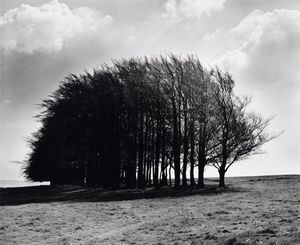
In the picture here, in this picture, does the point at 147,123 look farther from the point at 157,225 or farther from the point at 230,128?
the point at 157,225

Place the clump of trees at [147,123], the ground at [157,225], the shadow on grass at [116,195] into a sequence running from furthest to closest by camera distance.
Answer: the clump of trees at [147,123]
the shadow on grass at [116,195]
the ground at [157,225]

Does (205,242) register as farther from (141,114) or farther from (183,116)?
(141,114)

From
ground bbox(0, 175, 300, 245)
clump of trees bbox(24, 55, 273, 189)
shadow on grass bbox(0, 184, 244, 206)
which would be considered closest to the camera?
ground bbox(0, 175, 300, 245)

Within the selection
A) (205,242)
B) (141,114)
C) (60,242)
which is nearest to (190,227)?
(205,242)

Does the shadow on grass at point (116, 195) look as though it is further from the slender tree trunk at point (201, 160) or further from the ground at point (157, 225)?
the ground at point (157, 225)

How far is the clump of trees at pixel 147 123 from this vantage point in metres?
39.3

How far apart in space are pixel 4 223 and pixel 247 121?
84.4 feet

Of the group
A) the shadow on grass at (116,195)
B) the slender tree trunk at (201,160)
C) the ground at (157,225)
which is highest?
the slender tree trunk at (201,160)

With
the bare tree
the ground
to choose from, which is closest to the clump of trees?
the bare tree

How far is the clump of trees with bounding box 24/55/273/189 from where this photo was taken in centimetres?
3934

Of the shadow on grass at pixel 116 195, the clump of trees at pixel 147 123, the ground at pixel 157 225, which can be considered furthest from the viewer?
the clump of trees at pixel 147 123

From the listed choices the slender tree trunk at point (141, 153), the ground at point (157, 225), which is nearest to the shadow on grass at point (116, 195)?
the slender tree trunk at point (141, 153)

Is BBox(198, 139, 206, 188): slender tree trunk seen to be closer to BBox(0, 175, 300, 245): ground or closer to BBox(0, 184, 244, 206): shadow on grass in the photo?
BBox(0, 184, 244, 206): shadow on grass

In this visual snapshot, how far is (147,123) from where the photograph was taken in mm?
44250
